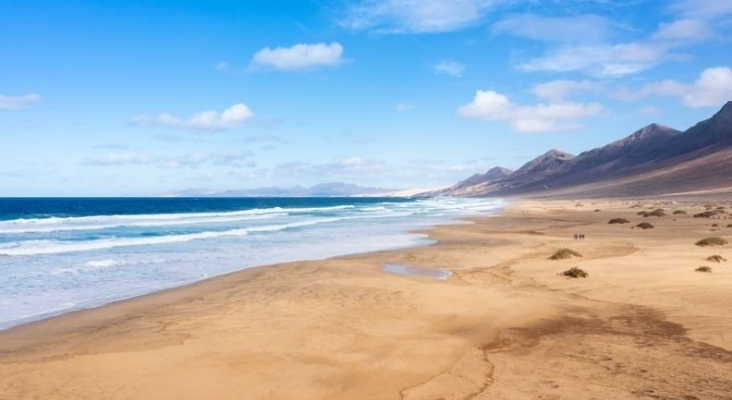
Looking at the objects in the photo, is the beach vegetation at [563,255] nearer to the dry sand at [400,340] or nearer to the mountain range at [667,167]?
the dry sand at [400,340]

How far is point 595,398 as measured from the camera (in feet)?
22.7

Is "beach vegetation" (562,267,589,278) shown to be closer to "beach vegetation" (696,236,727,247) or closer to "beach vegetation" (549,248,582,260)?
"beach vegetation" (549,248,582,260)

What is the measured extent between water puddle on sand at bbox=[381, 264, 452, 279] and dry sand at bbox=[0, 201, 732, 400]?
1.01m

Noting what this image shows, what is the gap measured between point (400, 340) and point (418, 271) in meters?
9.39

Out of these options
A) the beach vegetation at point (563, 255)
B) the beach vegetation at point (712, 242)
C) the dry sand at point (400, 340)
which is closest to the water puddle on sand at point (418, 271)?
the dry sand at point (400, 340)

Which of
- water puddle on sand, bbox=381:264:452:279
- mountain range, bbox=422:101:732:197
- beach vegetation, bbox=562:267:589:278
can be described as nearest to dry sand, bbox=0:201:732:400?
beach vegetation, bbox=562:267:589:278

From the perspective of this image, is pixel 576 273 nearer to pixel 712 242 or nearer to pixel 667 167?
pixel 712 242

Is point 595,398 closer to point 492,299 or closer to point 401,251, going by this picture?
point 492,299

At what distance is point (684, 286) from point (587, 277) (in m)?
2.72

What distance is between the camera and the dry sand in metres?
7.63

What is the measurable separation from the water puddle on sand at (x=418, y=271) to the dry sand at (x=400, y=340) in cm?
101

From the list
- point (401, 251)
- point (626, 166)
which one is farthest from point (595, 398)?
point (626, 166)

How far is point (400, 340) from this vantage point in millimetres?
10078

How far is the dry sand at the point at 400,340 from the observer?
7.63 meters
